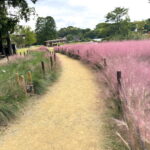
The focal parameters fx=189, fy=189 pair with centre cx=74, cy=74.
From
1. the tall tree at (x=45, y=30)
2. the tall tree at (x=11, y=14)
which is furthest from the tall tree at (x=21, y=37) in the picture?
A: the tall tree at (x=11, y=14)

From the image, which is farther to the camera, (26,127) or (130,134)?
(26,127)

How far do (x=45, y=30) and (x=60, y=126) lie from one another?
7494 centimetres

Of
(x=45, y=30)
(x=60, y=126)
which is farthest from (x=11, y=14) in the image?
(x=45, y=30)

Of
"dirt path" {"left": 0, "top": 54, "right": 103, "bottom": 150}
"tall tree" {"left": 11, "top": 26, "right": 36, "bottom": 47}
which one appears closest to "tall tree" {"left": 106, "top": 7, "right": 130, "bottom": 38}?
"tall tree" {"left": 11, "top": 26, "right": 36, "bottom": 47}

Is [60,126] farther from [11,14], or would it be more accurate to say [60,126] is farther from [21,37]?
[21,37]

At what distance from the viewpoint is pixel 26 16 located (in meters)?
15.7

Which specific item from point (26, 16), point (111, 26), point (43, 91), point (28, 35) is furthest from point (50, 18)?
point (43, 91)

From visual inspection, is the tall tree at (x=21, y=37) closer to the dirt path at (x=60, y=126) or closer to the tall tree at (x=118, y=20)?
the tall tree at (x=118, y=20)

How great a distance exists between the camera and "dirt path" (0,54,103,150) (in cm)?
307

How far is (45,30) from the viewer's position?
2965 inches

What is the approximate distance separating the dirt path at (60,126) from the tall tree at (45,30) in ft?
236

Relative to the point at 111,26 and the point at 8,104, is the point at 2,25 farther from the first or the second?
the point at 111,26

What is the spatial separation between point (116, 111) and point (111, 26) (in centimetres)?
4443

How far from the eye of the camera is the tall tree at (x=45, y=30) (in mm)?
75000
